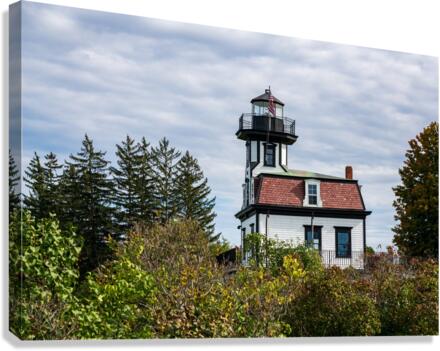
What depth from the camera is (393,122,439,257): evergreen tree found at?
687cm

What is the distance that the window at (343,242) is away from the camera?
6586 millimetres

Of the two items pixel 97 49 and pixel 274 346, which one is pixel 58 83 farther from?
pixel 274 346

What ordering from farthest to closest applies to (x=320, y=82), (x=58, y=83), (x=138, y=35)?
(x=320, y=82)
(x=138, y=35)
(x=58, y=83)

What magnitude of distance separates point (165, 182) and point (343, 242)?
1.59 m

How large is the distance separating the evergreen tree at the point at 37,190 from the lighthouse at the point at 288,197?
5.05 feet

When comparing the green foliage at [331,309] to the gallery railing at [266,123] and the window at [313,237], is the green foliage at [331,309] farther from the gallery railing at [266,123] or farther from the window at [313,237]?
the gallery railing at [266,123]

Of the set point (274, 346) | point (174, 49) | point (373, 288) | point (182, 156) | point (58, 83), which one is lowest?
point (274, 346)

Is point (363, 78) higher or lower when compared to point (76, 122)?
higher

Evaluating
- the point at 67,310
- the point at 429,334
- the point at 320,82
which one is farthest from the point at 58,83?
the point at 429,334

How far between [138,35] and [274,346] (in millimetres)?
2590

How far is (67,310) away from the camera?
5.56 m

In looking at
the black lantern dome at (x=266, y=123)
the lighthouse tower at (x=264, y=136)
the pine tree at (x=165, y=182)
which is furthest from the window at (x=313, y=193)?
the pine tree at (x=165, y=182)

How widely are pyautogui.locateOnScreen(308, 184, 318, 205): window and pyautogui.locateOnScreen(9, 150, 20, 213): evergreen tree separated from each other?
235 centimetres

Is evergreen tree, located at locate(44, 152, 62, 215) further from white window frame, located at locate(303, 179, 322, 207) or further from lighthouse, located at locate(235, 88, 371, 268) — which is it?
white window frame, located at locate(303, 179, 322, 207)
